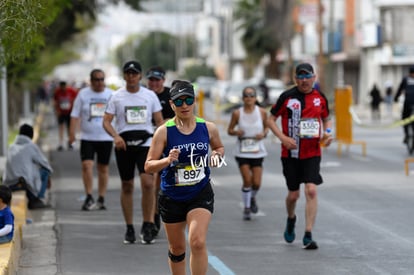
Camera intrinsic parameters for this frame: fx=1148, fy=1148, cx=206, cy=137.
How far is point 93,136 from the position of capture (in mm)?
15914

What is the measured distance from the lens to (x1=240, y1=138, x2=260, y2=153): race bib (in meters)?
14.9

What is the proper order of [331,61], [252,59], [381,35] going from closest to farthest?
[381,35]
[331,61]
[252,59]

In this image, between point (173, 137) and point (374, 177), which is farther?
point (374, 177)

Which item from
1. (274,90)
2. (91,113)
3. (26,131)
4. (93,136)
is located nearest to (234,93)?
(274,90)

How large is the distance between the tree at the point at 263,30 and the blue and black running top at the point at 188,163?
54.4 metres

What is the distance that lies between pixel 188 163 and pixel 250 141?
20.9ft

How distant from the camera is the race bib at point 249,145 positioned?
1490cm

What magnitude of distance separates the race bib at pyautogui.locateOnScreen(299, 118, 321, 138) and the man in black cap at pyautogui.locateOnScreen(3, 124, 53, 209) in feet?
16.1

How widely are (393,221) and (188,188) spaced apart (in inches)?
231

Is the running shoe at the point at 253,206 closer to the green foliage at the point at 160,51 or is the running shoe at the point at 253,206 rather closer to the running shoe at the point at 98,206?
the running shoe at the point at 98,206

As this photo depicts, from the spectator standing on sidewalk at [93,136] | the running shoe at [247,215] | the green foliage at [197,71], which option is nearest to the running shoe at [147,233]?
the running shoe at [247,215]

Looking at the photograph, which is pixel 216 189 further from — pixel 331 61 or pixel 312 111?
pixel 331 61

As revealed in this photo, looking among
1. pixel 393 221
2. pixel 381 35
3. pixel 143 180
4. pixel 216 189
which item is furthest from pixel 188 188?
pixel 381 35

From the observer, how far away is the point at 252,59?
282 feet
